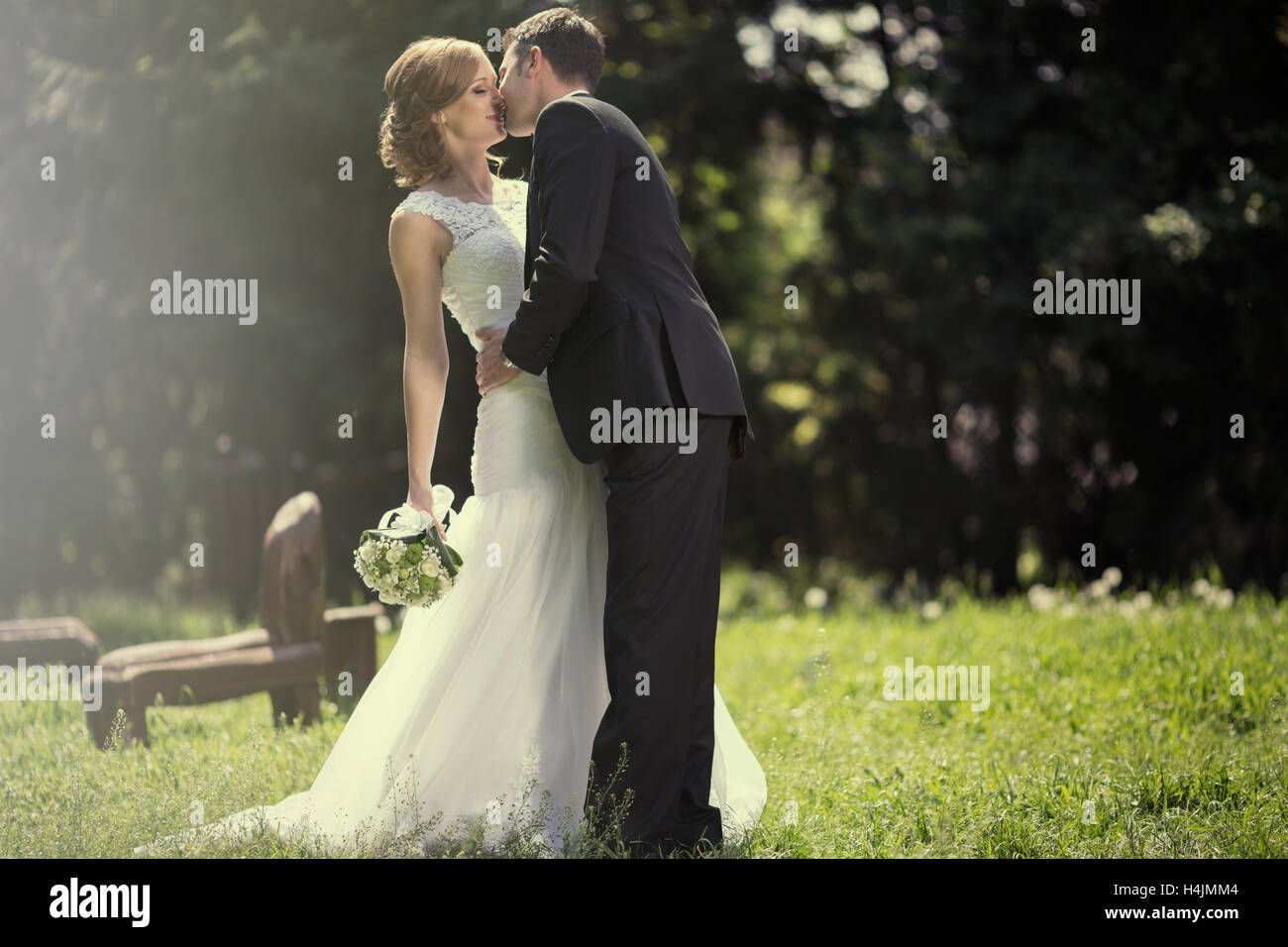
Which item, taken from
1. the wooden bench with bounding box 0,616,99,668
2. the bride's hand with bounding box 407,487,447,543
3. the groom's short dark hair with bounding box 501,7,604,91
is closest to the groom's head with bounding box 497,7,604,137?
the groom's short dark hair with bounding box 501,7,604,91

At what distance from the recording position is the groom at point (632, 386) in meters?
3.52

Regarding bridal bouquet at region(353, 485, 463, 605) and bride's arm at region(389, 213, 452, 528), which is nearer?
bridal bouquet at region(353, 485, 463, 605)

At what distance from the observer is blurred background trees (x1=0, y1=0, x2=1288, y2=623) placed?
342 inches

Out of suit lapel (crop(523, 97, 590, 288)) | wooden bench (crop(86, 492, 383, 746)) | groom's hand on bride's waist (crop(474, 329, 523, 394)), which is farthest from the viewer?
wooden bench (crop(86, 492, 383, 746))

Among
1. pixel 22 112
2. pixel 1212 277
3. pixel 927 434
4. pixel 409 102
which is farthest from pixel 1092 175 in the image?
pixel 22 112

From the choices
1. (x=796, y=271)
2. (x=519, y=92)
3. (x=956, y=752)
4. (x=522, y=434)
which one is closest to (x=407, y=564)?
(x=522, y=434)

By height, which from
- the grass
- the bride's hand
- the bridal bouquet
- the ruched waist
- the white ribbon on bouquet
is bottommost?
the grass

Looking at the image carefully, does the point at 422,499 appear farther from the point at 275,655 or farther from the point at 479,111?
the point at 275,655

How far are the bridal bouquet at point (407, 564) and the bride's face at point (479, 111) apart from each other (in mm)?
1275

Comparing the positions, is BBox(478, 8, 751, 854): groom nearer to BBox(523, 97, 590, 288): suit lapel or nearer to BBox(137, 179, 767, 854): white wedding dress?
BBox(523, 97, 590, 288): suit lapel

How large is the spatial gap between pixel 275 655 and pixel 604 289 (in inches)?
112

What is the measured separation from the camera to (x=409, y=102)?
12.9ft

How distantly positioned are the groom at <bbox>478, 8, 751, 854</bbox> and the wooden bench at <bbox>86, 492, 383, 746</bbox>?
238 cm

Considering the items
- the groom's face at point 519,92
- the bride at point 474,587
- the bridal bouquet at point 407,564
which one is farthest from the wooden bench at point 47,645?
the groom's face at point 519,92
